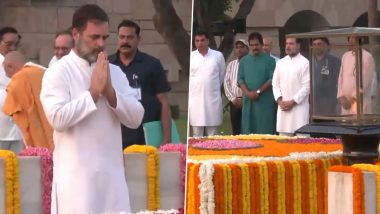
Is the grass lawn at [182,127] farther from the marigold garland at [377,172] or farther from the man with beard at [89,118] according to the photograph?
the marigold garland at [377,172]

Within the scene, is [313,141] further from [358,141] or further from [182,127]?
[182,127]

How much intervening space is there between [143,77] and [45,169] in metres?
0.50

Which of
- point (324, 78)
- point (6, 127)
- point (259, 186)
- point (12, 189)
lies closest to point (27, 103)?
point (6, 127)

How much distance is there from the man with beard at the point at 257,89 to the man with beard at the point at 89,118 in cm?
684

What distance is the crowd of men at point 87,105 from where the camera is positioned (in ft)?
7.36

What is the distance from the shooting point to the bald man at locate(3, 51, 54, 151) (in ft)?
7.38

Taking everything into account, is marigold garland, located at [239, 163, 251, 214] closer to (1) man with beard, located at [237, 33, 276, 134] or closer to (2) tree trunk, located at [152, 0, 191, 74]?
(2) tree trunk, located at [152, 0, 191, 74]

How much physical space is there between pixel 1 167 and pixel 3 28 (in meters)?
0.67

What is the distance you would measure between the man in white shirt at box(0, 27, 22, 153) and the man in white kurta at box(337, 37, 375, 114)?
343 centimetres

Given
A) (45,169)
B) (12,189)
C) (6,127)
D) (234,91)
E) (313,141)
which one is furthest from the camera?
(234,91)

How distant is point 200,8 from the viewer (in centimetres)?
887

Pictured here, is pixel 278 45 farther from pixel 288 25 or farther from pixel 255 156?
pixel 255 156

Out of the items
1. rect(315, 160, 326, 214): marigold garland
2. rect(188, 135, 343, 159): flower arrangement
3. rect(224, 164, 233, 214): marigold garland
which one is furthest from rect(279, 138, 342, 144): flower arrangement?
rect(224, 164, 233, 214): marigold garland

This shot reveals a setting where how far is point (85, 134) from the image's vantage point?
2320 mm
